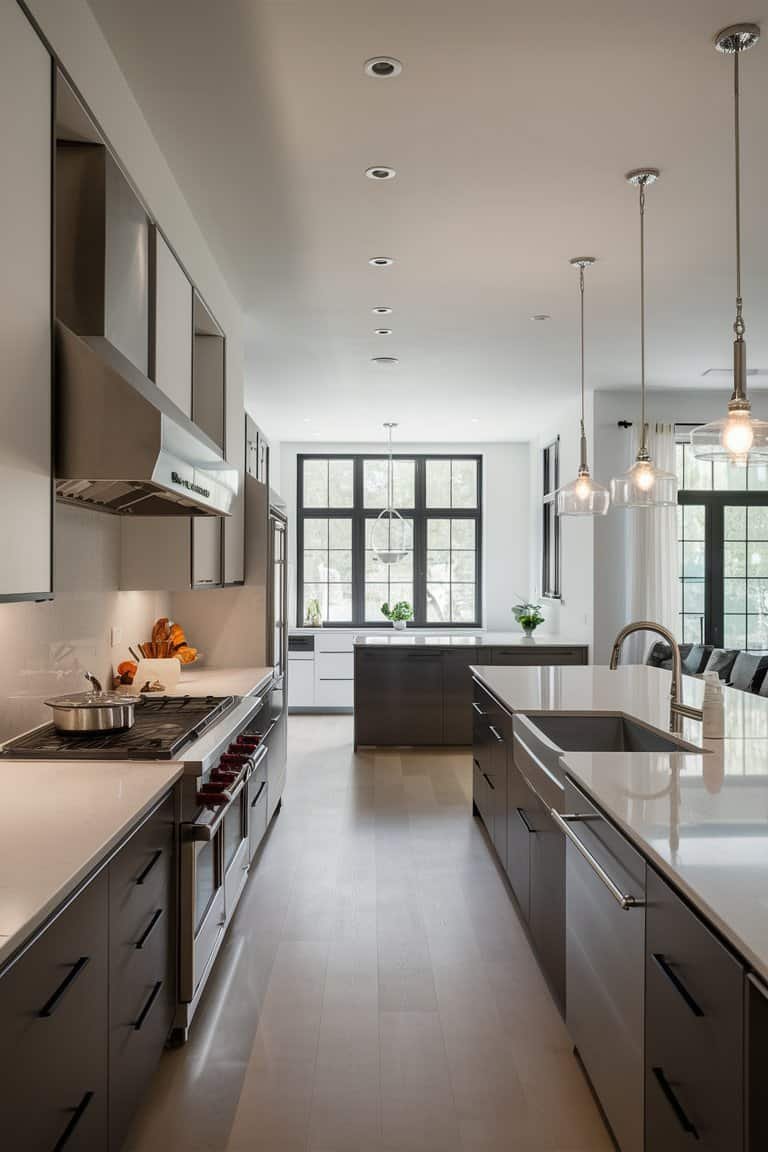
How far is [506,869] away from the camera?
3.82 metres

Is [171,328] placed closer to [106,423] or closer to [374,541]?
[106,423]

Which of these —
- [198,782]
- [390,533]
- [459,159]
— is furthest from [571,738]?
[390,533]

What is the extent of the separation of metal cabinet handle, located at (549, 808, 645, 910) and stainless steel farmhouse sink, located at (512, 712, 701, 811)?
25 cm

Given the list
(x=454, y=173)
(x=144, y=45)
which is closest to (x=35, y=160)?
(x=144, y=45)

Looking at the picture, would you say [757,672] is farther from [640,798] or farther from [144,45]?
[144,45]

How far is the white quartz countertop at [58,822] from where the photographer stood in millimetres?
1431

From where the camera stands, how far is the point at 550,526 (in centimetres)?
876

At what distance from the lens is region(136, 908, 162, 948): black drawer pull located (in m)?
2.11

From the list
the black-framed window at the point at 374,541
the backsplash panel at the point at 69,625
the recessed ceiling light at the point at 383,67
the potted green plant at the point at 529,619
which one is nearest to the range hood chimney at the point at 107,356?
the backsplash panel at the point at 69,625

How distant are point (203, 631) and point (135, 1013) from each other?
2.97 meters

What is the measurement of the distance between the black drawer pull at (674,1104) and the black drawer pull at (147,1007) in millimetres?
1149

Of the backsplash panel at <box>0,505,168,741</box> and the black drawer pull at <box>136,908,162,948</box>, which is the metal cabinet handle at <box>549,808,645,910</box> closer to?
the black drawer pull at <box>136,908,162,948</box>

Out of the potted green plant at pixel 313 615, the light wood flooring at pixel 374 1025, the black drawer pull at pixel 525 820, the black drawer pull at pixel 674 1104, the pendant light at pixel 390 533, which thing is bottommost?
the light wood flooring at pixel 374 1025

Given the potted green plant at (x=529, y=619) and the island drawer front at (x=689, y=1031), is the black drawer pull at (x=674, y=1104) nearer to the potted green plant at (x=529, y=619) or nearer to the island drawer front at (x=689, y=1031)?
the island drawer front at (x=689, y=1031)
